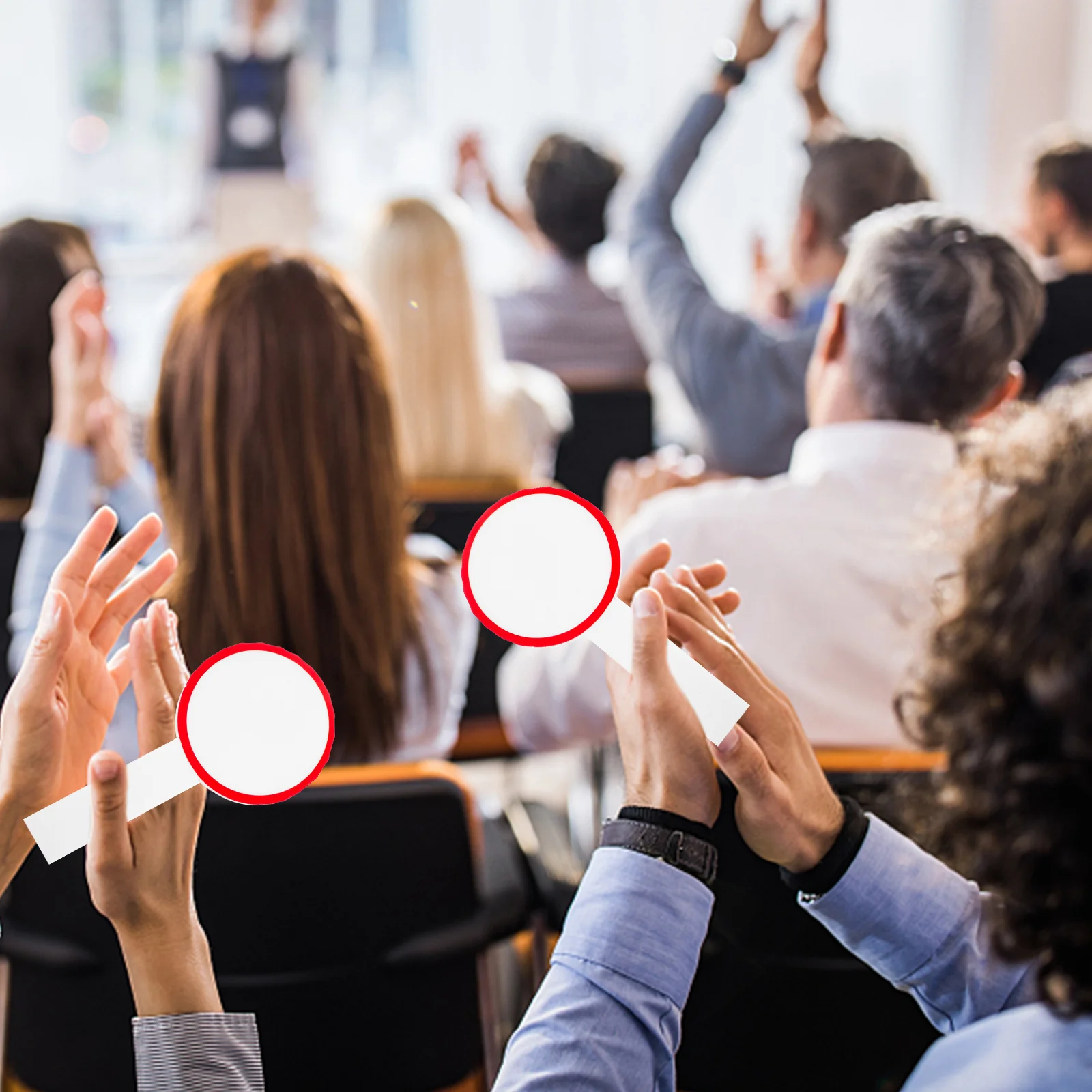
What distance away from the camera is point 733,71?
209cm

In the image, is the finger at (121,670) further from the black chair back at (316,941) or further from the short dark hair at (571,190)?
the short dark hair at (571,190)

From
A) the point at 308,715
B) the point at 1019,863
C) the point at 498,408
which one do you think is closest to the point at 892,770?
the point at 1019,863

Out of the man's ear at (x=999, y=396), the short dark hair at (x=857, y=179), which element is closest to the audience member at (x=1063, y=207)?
the short dark hair at (x=857, y=179)

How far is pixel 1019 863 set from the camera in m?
0.57

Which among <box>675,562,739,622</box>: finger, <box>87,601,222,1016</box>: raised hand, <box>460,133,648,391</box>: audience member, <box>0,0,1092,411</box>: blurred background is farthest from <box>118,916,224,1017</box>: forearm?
<box>0,0,1092,411</box>: blurred background

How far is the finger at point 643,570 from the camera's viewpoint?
0.76 m

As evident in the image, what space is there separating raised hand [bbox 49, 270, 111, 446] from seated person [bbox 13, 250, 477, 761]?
0.07 metres

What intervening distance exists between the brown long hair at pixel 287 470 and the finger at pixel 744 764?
0.60 m

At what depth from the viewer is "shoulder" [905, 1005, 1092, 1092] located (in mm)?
534

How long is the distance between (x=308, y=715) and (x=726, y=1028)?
66 cm

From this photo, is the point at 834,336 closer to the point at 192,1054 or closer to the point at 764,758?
the point at 764,758

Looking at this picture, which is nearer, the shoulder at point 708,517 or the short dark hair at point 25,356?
the shoulder at point 708,517

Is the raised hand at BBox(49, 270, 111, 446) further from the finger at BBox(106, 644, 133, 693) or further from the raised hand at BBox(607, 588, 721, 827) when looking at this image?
the raised hand at BBox(607, 588, 721, 827)

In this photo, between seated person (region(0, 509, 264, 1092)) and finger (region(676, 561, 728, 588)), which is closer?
seated person (region(0, 509, 264, 1092))
